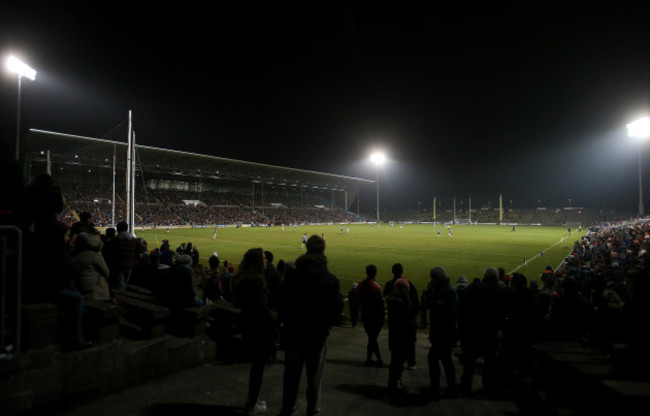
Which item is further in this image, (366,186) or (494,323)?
(366,186)

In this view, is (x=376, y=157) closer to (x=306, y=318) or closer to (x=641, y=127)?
(x=641, y=127)

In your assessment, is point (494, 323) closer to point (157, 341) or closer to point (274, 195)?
point (157, 341)

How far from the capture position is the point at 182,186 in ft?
235

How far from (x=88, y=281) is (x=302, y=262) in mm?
2928

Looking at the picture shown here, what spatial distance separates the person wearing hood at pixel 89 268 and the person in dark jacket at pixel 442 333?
411 cm

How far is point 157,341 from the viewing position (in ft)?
13.4

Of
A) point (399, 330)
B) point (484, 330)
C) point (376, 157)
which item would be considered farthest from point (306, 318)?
point (376, 157)

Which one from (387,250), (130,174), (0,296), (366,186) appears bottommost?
(387,250)

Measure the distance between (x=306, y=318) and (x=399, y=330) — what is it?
5.50 feet

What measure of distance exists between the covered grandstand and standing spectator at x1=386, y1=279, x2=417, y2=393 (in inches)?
1300

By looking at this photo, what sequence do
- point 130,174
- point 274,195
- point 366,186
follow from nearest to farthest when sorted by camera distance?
point 130,174 → point 274,195 → point 366,186

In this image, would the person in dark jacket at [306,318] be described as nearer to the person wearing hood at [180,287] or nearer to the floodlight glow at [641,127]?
the person wearing hood at [180,287]

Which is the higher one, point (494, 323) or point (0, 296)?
point (0, 296)

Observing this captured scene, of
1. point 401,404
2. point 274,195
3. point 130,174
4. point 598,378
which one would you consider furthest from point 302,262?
point 274,195
